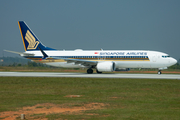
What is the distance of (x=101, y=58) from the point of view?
42281 millimetres

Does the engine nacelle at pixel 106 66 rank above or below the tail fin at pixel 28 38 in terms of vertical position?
below

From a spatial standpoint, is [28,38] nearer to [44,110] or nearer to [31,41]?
[31,41]

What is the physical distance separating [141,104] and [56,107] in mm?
4775

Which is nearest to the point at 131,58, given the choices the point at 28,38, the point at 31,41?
the point at 31,41

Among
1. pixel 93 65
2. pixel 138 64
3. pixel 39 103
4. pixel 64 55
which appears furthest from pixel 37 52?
pixel 39 103

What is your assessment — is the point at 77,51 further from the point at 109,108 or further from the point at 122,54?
the point at 109,108

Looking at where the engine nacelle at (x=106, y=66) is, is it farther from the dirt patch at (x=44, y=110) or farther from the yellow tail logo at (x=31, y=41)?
the dirt patch at (x=44, y=110)

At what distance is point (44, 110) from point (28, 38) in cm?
3689

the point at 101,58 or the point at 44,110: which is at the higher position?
the point at 101,58

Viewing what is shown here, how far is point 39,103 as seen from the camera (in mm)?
13672

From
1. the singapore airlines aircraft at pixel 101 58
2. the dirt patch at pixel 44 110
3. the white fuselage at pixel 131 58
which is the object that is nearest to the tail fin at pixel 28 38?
the singapore airlines aircraft at pixel 101 58

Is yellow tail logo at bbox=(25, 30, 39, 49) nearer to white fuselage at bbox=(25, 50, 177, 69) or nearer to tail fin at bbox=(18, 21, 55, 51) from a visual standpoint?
tail fin at bbox=(18, 21, 55, 51)

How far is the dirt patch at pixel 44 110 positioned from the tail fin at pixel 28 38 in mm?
34619

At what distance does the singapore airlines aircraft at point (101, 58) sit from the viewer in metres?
40.2
